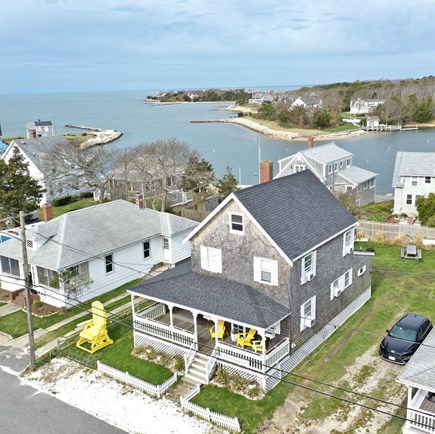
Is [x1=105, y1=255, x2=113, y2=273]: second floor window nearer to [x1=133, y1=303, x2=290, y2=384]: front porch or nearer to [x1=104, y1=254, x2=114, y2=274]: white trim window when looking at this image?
[x1=104, y1=254, x2=114, y2=274]: white trim window

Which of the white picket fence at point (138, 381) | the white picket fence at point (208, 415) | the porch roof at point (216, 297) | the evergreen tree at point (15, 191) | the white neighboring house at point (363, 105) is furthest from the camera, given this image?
the white neighboring house at point (363, 105)

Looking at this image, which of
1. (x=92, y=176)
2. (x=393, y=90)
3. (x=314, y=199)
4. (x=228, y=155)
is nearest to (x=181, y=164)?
(x=92, y=176)

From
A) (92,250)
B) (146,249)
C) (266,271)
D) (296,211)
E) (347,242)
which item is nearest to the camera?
(266,271)

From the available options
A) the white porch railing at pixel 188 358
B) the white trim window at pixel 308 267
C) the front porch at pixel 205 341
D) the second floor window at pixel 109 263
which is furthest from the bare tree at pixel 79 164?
the white trim window at pixel 308 267

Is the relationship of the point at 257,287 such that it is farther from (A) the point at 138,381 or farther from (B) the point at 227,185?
(B) the point at 227,185

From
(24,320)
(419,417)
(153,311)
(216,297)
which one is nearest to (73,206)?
(24,320)

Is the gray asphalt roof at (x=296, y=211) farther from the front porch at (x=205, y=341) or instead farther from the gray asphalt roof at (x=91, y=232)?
the gray asphalt roof at (x=91, y=232)

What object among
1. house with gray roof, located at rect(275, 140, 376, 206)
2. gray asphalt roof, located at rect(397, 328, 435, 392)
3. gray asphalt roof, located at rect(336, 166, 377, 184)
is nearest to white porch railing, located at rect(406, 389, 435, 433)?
gray asphalt roof, located at rect(397, 328, 435, 392)
